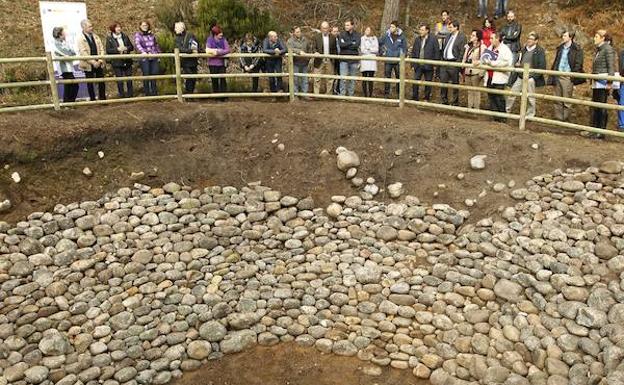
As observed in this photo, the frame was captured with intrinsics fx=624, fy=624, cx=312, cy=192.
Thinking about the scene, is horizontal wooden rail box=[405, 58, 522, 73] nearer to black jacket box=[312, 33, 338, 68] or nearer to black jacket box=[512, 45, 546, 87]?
black jacket box=[512, 45, 546, 87]

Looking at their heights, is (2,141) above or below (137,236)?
above

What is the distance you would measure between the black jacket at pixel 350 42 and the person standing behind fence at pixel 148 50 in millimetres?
3609

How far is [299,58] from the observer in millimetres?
12484

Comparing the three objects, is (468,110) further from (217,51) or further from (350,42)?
(217,51)

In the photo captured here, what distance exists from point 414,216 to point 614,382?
3769 millimetres

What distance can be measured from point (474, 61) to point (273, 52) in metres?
3.81

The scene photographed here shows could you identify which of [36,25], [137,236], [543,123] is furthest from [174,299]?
[36,25]

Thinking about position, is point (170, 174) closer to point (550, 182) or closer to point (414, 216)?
point (414, 216)

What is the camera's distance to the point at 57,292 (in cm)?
864

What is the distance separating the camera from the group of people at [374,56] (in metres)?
10.7

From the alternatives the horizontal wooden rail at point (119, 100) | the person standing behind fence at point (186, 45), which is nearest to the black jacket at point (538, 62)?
the person standing behind fence at point (186, 45)

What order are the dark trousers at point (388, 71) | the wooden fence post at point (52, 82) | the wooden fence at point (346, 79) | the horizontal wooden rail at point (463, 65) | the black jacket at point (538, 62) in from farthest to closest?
the dark trousers at point (388, 71) < the wooden fence post at point (52, 82) < the black jacket at point (538, 62) < the horizontal wooden rail at point (463, 65) < the wooden fence at point (346, 79)

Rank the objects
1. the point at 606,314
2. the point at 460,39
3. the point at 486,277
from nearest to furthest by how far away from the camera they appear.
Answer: the point at 606,314, the point at 486,277, the point at 460,39

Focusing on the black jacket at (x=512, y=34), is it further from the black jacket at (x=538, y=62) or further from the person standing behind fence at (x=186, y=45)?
the person standing behind fence at (x=186, y=45)
